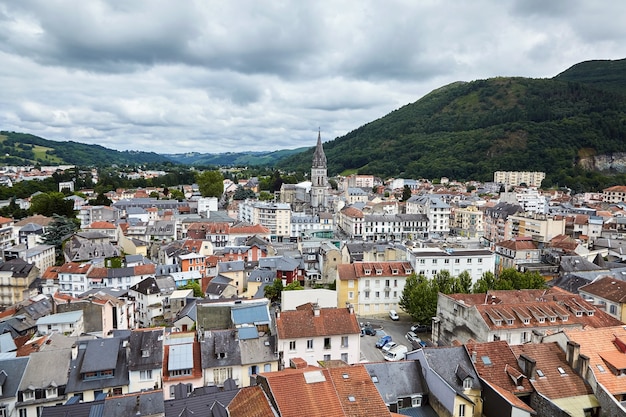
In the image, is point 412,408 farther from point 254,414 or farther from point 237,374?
point 237,374

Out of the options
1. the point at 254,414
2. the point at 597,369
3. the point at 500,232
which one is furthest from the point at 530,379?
the point at 500,232

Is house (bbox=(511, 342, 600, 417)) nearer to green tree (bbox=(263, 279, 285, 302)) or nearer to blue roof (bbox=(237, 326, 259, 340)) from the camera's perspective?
blue roof (bbox=(237, 326, 259, 340))

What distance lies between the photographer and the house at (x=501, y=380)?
19422 mm

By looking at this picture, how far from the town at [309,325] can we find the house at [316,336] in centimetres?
10

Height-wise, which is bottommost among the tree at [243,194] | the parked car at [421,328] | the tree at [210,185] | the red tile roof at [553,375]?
the parked car at [421,328]

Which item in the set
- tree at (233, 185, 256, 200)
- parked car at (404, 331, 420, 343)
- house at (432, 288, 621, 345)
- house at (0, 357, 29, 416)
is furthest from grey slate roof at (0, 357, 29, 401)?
tree at (233, 185, 256, 200)

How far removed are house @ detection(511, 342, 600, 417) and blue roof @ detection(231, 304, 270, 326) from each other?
1739 centimetres

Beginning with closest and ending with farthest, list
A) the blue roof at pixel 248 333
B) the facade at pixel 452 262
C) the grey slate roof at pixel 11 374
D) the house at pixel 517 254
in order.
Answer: the grey slate roof at pixel 11 374, the blue roof at pixel 248 333, the facade at pixel 452 262, the house at pixel 517 254

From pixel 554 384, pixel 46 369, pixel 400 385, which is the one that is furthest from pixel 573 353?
pixel 46 369

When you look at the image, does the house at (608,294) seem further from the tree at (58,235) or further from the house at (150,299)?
the tree at (58,235)

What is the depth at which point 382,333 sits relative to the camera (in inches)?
1569

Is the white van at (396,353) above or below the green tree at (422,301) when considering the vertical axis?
below

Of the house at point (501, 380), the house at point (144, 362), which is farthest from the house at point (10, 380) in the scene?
the house at point (501, 380)

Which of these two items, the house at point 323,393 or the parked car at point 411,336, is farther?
the parked car at point 411,336
